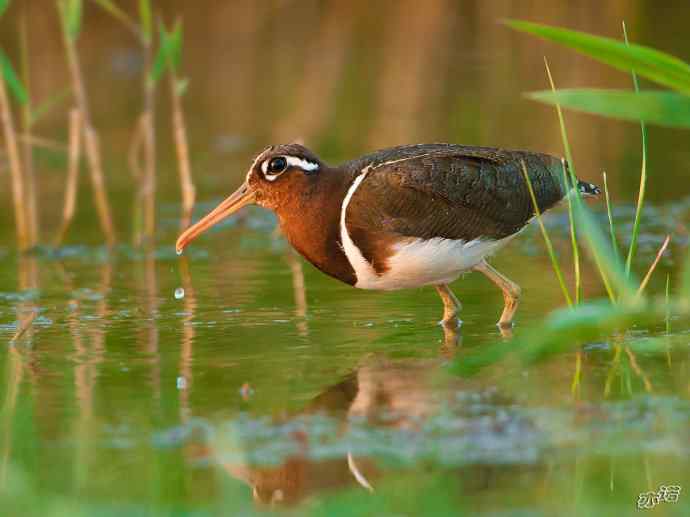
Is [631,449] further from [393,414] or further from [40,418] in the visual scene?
[40,418]

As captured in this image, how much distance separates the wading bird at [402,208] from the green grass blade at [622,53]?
2.39 meters

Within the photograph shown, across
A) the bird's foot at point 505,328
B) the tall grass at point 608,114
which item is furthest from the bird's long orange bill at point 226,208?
the tall grass at point 608,114

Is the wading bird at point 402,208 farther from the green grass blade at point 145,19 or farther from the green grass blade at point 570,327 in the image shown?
the green grass blade at point 570,327

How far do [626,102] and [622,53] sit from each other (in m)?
0.17

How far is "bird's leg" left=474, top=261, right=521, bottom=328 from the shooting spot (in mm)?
7617

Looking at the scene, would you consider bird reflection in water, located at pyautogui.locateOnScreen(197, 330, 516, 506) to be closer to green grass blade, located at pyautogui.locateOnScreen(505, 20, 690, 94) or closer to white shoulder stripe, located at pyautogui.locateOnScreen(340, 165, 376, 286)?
white shoulder stripe, located at pyautogui.locateOnScreen(340, 165, 376, 286)

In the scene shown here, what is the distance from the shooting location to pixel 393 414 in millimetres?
5695

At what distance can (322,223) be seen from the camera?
7.45 meters

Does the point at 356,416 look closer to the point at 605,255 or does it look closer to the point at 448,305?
the point at 605,255

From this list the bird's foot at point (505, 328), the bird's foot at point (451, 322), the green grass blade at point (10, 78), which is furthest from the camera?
the green grass blade at point (10, 78)

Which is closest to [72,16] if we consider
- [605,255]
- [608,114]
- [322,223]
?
[322,223]

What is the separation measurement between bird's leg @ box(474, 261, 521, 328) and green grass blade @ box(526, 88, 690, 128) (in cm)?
265

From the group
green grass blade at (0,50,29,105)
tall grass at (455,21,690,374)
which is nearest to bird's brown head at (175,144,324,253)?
green grass blade at (0,50,29,105)

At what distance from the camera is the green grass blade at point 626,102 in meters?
4.98
